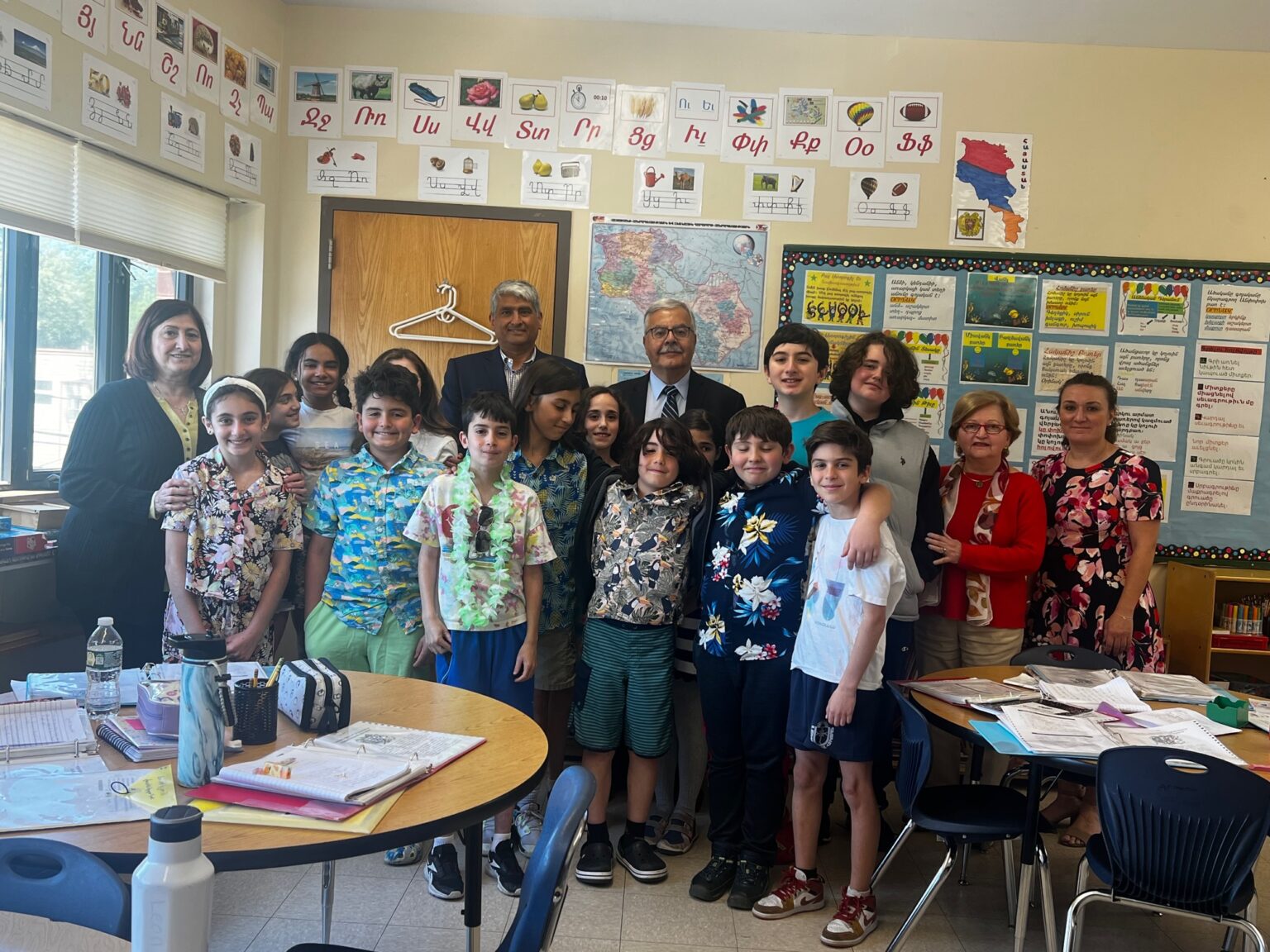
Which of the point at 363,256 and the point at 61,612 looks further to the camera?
the point at 363,256

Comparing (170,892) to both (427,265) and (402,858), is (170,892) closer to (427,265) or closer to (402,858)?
(402,858)

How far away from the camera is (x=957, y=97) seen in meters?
3.99

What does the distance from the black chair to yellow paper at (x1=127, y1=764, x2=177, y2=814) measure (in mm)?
1566

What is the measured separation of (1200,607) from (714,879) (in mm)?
2551

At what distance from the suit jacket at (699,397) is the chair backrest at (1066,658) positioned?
121 centimetres

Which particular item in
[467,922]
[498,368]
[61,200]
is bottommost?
[467,922]

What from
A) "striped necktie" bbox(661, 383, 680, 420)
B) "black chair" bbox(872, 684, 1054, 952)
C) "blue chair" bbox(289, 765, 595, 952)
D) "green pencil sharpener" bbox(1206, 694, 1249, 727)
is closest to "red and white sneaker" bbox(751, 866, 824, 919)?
"black chair" bbox(872, 684, 1054, 952)

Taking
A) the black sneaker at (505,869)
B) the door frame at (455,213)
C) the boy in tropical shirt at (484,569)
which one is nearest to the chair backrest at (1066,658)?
the boy in tropical shirt at (484,569)

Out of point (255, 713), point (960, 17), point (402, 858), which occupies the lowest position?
point (402, 858)

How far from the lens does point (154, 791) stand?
1.43 m

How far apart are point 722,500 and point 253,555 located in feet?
4.40

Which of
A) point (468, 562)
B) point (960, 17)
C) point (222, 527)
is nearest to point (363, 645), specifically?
point (468, 562)

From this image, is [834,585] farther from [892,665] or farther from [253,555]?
[253,555]

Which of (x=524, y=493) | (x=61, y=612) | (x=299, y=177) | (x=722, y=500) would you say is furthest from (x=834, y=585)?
(x=299, y=177)
